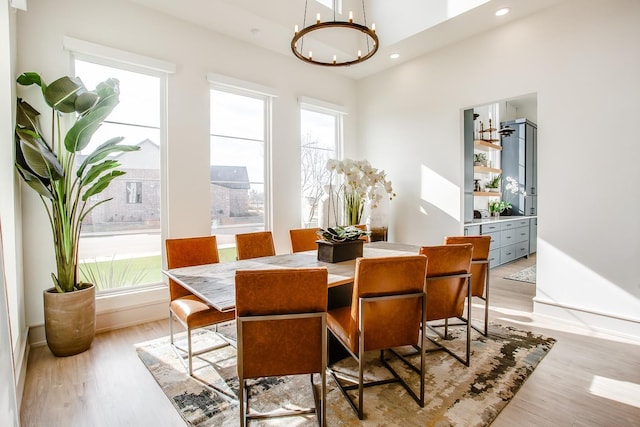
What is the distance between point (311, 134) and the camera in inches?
198

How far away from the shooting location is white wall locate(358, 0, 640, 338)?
2951 millimetres

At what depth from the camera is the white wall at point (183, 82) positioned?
2820 mm

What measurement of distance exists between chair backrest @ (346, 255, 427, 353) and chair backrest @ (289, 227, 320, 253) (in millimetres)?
1533

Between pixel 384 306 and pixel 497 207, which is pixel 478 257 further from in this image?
pixel 497 207

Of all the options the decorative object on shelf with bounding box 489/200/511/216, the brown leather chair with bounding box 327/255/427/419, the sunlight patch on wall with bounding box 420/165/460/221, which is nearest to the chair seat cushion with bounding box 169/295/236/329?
the brown leather chair with bounding box 327/255/427/419

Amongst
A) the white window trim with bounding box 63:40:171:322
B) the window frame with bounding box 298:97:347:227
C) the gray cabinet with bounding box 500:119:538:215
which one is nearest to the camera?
the white window trim with bounding box 63:40:171:322

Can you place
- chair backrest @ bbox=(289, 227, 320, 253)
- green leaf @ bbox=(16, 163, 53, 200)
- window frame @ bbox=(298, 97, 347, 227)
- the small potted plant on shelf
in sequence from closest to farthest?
green leaf @ bbox=(16, 163, 53, 200) → chair backrest @ bbox=(289, 227, 320, 253) → window frame @ bbox=(298, 97, 347, 227) → the small potted plant on shelf

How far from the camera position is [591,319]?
3.14 meters

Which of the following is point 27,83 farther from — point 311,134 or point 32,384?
point 311,134

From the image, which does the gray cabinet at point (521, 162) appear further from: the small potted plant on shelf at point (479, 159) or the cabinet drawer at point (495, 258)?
the cabinet drawer at point (495, 258)

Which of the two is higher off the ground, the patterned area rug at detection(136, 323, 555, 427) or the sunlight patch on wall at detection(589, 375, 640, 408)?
the patterned area rug at detection(136, 323, 555, 427)

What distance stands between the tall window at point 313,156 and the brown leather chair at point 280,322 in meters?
3.25

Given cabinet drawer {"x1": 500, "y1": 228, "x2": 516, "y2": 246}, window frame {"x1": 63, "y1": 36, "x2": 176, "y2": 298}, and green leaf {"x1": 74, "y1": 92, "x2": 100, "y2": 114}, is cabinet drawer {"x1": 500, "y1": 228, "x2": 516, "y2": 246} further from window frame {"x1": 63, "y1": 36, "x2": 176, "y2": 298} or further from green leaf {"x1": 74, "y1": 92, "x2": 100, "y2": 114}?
green leaf {"x1": 74, "y1": 92, "x2": 100, "y2": 114}

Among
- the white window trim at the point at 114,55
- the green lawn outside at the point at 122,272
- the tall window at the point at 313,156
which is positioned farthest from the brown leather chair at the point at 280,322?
the tall window at the point at 313,156
